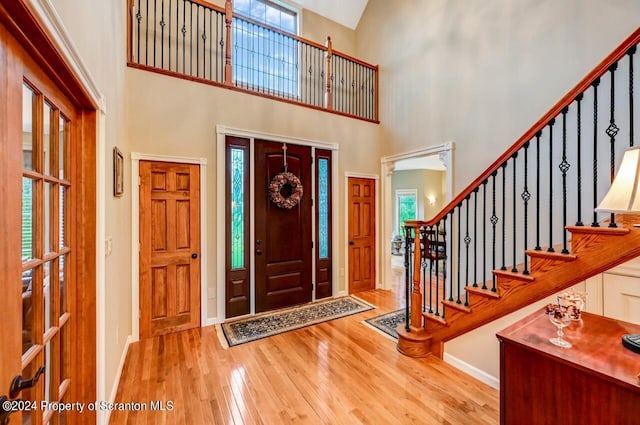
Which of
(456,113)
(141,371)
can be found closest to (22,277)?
(141,371)

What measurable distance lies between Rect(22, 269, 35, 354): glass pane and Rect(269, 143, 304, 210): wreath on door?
9.40ft

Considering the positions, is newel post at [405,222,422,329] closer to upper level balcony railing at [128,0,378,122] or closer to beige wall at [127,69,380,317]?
beige wall at [127,69,380,317]

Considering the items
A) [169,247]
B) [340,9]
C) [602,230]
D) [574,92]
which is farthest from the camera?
[340,9]

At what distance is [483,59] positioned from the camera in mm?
3482

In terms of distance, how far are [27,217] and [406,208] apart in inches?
382

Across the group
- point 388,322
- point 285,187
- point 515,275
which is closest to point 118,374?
point 285,187

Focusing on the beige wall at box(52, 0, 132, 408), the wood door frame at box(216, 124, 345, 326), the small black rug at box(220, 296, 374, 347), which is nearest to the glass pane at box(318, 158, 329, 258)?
the wood door frame at box(216, 124, 345, 326)

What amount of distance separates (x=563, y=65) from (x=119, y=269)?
15.5 ft

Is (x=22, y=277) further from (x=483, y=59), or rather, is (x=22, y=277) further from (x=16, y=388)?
(x=483, y=59)

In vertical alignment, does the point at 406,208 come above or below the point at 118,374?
above

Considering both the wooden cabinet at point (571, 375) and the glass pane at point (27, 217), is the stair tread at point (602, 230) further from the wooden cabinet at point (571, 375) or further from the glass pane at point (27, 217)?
the glass pane at point (27, 217)

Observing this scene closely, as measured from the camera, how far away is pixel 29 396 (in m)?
1.04

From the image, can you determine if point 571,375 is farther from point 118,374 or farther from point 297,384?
point 118,374

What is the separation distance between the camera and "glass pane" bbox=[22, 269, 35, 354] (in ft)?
3.32
